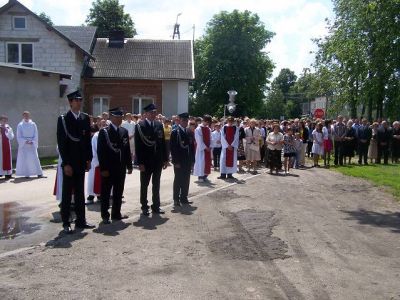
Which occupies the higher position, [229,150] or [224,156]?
[229,150]

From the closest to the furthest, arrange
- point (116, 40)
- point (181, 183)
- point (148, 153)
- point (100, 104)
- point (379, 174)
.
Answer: point (148, 153), point (181, 183), point (379, 174), point (100, 104), point (116, 40)

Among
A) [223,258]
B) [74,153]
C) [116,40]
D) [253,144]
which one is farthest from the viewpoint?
[116,40]

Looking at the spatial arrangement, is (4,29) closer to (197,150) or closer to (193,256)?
(197,150)

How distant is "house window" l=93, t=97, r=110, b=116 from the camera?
126 ft

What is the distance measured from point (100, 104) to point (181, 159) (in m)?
28.0

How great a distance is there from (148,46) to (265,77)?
2030 centimetres

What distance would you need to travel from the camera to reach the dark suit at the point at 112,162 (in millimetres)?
9469

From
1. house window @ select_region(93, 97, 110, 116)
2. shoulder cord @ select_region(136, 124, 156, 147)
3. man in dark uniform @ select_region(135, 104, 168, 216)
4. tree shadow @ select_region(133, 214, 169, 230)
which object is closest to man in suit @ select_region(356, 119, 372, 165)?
man in dark uniform @ select_region(135, 104, 168, 216)

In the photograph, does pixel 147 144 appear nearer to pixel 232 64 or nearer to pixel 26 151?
pixel 26 151

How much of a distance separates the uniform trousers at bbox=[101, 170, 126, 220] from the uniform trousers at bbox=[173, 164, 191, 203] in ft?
6.54

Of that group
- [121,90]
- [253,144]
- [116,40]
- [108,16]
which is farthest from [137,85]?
[108,16]

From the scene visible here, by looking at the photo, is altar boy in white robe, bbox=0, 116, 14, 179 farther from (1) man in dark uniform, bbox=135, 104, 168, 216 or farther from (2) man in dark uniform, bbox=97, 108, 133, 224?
(2) man in dark uniform, bbox=97, 108, 133, 224

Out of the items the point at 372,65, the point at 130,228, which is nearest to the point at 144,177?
the point at 130,228

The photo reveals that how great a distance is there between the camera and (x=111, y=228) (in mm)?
8945
